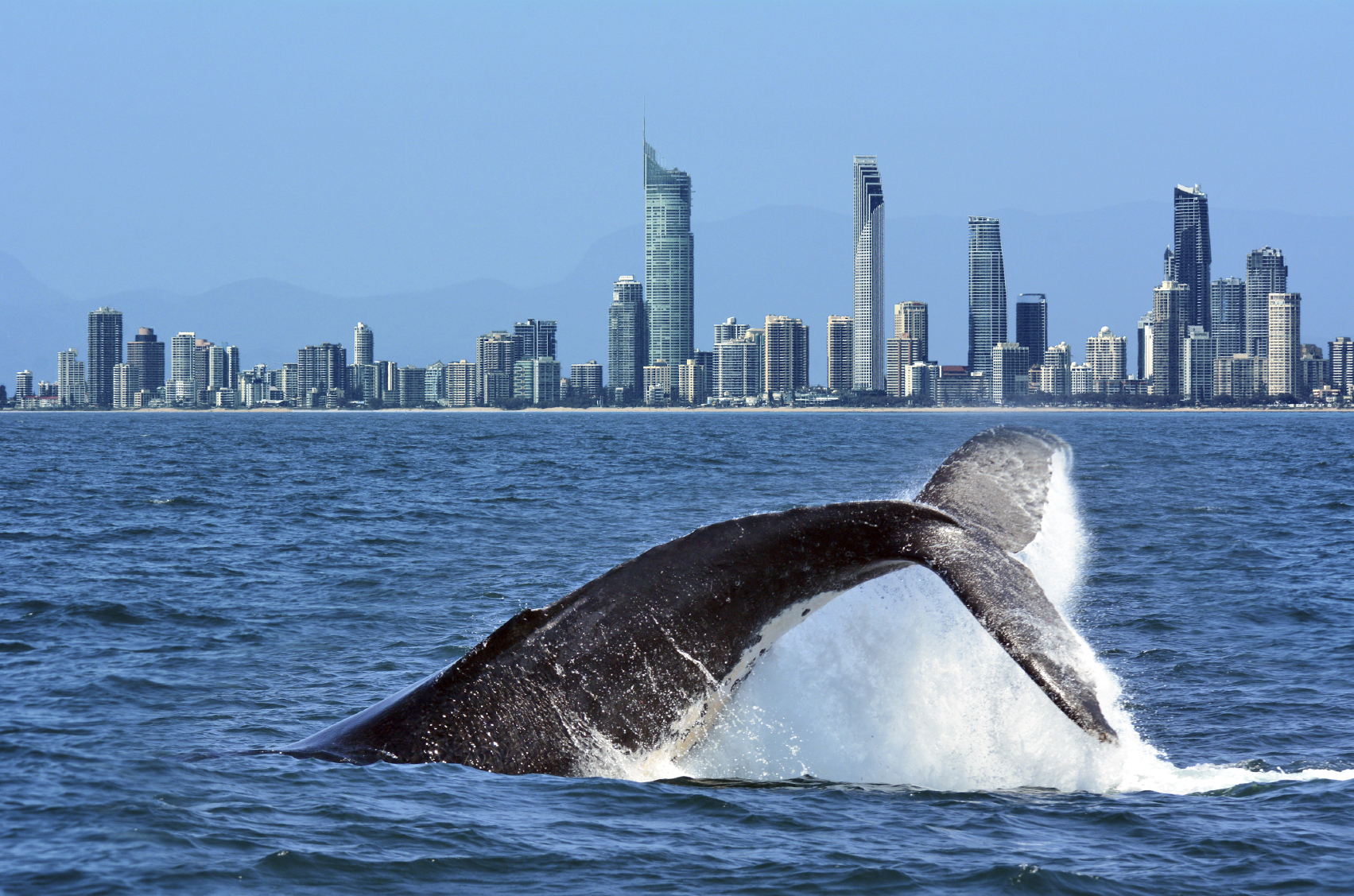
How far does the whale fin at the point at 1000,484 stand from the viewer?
22.2 ft

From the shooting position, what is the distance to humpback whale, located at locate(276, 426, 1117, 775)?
5875mm

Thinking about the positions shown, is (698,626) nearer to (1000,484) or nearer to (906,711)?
(1000,484)

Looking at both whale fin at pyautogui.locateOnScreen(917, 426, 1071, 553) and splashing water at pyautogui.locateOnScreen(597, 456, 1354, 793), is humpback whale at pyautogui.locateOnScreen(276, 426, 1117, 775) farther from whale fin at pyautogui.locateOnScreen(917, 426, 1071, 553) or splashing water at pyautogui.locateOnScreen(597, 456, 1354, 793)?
splashing water at pyautogui.locateOnScreen(597, 456, 1354, 793)

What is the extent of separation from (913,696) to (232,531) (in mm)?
24036

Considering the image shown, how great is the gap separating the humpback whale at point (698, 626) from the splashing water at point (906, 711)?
2.66ft

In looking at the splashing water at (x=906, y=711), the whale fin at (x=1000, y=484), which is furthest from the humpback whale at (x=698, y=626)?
the splashing water at (x=906, y=711)

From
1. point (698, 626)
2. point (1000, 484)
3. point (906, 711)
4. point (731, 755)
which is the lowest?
point (731, 755)

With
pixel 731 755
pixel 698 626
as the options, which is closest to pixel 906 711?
pixel 731 755

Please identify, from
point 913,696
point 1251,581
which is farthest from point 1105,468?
point 913,696

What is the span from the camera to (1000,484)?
710cm

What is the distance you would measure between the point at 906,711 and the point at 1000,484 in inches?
73.3

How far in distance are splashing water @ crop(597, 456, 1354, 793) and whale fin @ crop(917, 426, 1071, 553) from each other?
0.45ft

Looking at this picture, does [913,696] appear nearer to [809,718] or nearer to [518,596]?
[809,718]

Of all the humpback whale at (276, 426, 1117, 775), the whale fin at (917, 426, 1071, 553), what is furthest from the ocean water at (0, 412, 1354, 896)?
the humpback whale at (276, 426, 1117, 775)
